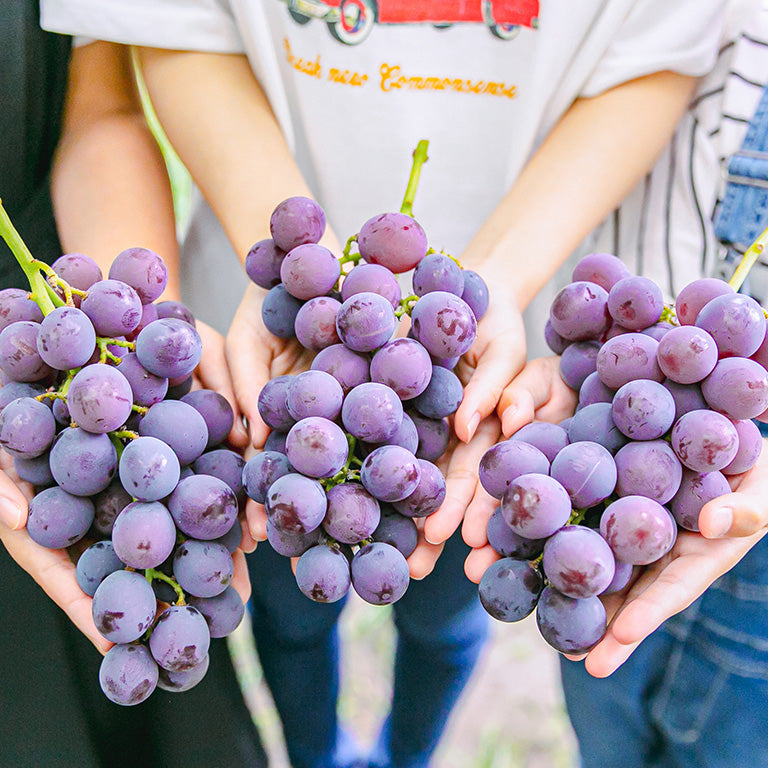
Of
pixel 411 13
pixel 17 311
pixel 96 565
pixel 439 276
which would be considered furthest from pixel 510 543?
pixel 411 13

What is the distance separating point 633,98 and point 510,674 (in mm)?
1287

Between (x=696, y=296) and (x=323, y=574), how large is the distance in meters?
0.43

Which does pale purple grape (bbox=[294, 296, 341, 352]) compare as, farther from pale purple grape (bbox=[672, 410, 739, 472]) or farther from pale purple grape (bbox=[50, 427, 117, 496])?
pale purple grape (bbox=[672, 410, 739, 472])

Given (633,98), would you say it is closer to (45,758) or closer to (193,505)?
(193,505)

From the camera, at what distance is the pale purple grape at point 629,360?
2.06 feet

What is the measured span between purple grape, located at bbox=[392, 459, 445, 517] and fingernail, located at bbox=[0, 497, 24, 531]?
0.32m

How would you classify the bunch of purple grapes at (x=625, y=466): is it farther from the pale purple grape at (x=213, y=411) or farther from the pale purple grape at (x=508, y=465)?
the pale purple grape at (x=213, y=411)

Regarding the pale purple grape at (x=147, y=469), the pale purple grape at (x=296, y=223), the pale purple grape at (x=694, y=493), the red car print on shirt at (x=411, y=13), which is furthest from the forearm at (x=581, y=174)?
the pale purple grape at (x=147, y=469)

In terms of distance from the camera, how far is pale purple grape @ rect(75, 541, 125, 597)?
603 mm

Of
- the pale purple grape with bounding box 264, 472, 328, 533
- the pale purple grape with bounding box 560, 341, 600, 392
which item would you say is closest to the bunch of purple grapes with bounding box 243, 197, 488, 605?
the pale purple grape with bounding box 264, 472, 328, 533

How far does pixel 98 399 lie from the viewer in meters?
0.55

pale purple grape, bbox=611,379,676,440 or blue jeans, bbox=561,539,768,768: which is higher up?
pale purple grape, bbox=611,379,676,440

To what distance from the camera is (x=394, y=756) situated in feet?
4.44

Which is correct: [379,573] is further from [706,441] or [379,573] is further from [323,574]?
[706,441]
